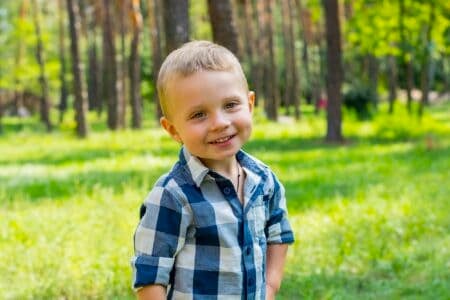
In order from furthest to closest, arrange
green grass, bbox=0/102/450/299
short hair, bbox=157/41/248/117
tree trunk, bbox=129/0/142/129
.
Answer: tree trunk, bbox=129/0/142/129, green grass, bbox=0/102/450/299, short hair, bbox=157/41/248/117

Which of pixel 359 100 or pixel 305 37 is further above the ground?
pixel 305 37

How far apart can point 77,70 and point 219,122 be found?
22400 millimetres

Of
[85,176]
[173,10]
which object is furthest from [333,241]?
[85,176]

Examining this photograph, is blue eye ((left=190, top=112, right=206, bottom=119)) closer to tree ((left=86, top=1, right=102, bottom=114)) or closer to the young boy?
the young boy


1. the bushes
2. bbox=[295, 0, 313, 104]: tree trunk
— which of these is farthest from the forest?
bbox=[295, 0, 313, 104]: tree trunk

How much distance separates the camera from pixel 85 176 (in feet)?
43.2

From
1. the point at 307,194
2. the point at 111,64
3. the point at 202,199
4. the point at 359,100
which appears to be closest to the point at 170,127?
the point at 202,199

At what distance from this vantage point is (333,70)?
1994 centimetres

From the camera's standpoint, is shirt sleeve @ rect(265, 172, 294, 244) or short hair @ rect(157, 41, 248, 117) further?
shirt sleeve @ rect(265, 172, 294, 244)

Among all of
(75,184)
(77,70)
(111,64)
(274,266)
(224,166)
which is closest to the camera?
(224,166)

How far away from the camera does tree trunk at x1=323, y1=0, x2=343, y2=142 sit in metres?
19.5

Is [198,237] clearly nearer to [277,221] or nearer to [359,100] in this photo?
[277,221]

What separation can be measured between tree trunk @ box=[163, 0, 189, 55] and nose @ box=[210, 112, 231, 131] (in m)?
7.36

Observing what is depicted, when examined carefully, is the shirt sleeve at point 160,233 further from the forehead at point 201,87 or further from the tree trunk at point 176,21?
the tree trunk at point 176,21
